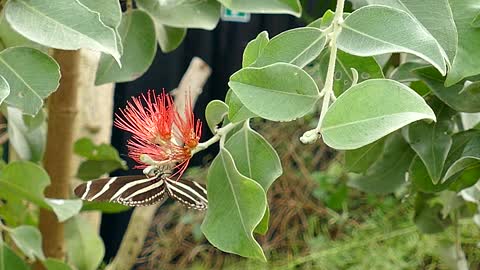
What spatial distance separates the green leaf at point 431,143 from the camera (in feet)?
1.61

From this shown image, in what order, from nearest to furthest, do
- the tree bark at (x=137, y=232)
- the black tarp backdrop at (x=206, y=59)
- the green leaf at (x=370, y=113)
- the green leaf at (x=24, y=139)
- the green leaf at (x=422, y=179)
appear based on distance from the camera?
the green leaf at (x=370, y=113) < the green leaf at (x=422, y=179) < the green leaf at (x=24, y=139) < the tree bark at (x=137, y=232) < the black tarp backdrop at (x=206, y=59)

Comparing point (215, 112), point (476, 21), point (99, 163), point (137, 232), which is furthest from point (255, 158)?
point (137, 232)

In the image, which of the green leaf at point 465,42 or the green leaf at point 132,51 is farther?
the green leaf at point 132,51

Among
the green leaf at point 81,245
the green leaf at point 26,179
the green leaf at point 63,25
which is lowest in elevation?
the green leaf at point 81,245

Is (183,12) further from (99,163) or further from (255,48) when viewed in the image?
(99,163)

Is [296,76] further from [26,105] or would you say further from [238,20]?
[238,20]

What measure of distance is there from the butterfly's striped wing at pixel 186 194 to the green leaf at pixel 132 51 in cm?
17

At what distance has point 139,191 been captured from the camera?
16.2 inches

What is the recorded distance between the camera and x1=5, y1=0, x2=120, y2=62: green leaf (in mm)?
378

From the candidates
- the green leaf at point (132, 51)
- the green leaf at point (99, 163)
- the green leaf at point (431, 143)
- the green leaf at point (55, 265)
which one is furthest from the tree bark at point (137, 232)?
the green leaf at point (431, 143)

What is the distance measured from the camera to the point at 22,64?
420mm

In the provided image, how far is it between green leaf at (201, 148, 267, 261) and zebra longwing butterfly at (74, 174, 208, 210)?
2cm

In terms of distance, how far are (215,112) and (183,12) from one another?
0.53ft

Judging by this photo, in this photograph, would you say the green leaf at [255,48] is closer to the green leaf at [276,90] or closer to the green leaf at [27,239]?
the green leaf at [276,90]
